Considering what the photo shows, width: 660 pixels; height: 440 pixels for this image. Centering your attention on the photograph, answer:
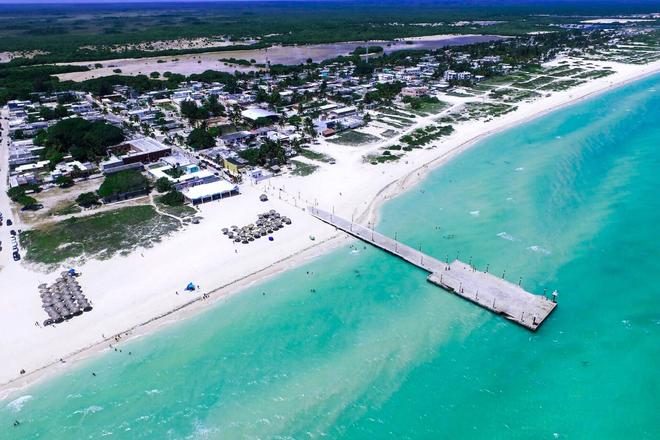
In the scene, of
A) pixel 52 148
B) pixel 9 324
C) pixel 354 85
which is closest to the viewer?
pixel 9 324

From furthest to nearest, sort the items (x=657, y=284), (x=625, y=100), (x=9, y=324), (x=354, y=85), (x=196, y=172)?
(x=354, y=85), (x=625, y=100), (x=196, y=172), (x=657, y=284), (x=9, y=324)

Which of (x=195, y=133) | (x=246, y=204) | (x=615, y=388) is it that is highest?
(x=195, y=133)

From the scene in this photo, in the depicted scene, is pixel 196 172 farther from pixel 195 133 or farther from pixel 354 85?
pixel 354 85

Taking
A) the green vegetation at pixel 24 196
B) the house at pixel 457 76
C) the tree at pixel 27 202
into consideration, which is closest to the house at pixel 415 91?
the house at pixel 457 76

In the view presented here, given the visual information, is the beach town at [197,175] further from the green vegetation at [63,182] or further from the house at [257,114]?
the green vegetation at [63,182]

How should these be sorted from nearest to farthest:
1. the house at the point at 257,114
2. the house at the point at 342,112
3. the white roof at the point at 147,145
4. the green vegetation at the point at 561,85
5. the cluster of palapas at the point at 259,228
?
1. the cluster of palapas at the point at 259,228
2. the white roof at the point at 147,145
3. the house at the point at 257,114
4. the house at the point at 342,112
5. the green vegetation at the point at 561,85

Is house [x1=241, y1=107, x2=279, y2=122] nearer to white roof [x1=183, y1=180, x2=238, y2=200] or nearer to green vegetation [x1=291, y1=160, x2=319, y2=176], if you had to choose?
green vegetation [x1=291, y1=160, x2=319, y2=176]

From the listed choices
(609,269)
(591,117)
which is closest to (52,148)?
(609,269)
